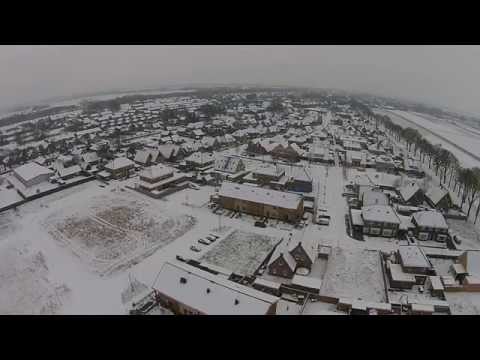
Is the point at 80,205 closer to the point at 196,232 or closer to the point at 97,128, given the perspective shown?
the point at 196,232

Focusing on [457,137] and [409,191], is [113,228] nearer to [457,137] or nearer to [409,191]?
[409,191]

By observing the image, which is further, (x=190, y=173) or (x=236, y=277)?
(x=190, y=173)

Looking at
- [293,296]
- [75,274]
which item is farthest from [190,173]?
[293,296]

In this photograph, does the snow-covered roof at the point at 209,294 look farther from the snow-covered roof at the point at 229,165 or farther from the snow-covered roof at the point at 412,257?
the snow-covered roof at the point at 229,165

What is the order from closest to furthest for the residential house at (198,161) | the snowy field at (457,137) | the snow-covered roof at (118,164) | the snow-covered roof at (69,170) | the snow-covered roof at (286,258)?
the snow-covered roof at (286,258) → the snow-covered roof at (69,170) → the snow-covered roof at (118,164) → the residential house at (198,161) → the snowy field at (457,137)

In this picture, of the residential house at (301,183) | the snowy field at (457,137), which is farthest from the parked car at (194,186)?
the snowy field at (457,137)

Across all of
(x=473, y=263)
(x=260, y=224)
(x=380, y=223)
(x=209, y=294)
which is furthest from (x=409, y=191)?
(x=209, y=294)

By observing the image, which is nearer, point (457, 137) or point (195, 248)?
point (195, 248)
